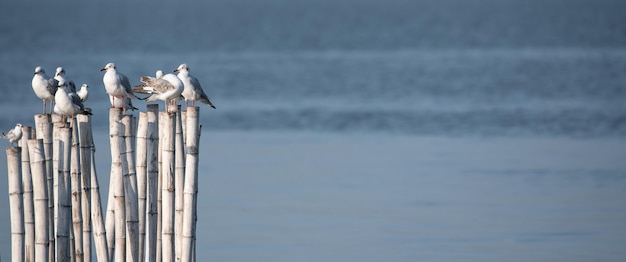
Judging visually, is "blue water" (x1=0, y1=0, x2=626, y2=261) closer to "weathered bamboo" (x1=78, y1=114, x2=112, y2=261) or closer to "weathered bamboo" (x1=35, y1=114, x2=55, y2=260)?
"weathered bamboo" (x1=78, y1=114, x2=112, y2=261)

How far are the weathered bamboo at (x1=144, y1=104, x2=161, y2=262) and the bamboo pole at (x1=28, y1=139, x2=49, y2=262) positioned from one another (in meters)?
1.07

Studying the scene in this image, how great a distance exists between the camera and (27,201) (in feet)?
39.6

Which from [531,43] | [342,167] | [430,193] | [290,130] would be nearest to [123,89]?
[430,193]

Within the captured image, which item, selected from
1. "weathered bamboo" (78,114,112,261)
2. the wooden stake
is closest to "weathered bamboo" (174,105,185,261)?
"weathered bamboo" (78,114,112,261)

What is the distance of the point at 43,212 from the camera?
12.1 meters

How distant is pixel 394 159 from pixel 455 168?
84.3 inches

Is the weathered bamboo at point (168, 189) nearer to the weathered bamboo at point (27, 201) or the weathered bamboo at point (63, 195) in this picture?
the weathered bamboo at point (63, 195)

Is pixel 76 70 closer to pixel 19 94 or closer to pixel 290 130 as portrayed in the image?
pixel 19 94

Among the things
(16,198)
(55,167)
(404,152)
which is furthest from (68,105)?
(404,152)

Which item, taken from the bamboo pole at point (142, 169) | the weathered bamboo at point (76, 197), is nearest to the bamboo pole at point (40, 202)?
the weathered bamboo at point (76, 197)

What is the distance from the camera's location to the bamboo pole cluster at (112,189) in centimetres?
1207

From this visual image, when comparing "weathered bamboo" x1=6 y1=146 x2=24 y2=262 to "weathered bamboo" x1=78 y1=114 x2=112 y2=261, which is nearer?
"weathered bamboo" x1=6 y1=146 x2=24 y2=262

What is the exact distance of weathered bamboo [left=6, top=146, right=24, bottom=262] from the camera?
11727 mm

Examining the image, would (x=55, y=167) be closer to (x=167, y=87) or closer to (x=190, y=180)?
(x=190, y=180)
